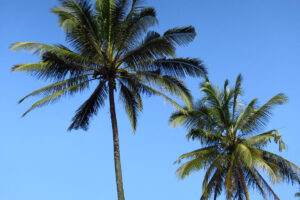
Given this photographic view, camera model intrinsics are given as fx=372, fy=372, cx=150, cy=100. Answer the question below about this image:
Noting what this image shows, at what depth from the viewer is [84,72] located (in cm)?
1502

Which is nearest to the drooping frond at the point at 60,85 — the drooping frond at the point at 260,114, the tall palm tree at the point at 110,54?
the tall palm tree at the point at 110,54

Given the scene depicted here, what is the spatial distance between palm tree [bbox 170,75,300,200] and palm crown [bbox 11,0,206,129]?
3.95 meters

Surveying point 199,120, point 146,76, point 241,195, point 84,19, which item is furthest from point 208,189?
point 84,19

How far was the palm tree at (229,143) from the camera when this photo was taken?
17859 millimetres

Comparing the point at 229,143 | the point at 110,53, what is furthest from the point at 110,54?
the point at 229,143

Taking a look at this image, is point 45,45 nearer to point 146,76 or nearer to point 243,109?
point 146,76

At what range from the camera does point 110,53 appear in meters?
15.1

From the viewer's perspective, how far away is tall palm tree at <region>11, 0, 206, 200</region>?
1467 cm

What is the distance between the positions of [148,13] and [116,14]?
4.36 ft

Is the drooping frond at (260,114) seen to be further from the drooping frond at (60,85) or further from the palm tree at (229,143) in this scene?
the drooping frond at (60,85)

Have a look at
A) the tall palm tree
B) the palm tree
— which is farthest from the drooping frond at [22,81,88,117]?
the palm tree

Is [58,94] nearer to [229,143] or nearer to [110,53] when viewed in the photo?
[110,53]

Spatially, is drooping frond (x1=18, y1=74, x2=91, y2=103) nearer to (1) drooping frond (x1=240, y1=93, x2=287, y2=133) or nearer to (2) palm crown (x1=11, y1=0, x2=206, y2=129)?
(2) palm crown (x1=11, y1=0, x2=206, y2=129)

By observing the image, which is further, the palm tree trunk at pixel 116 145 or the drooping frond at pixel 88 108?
the drooping frond at pixel 88 108
